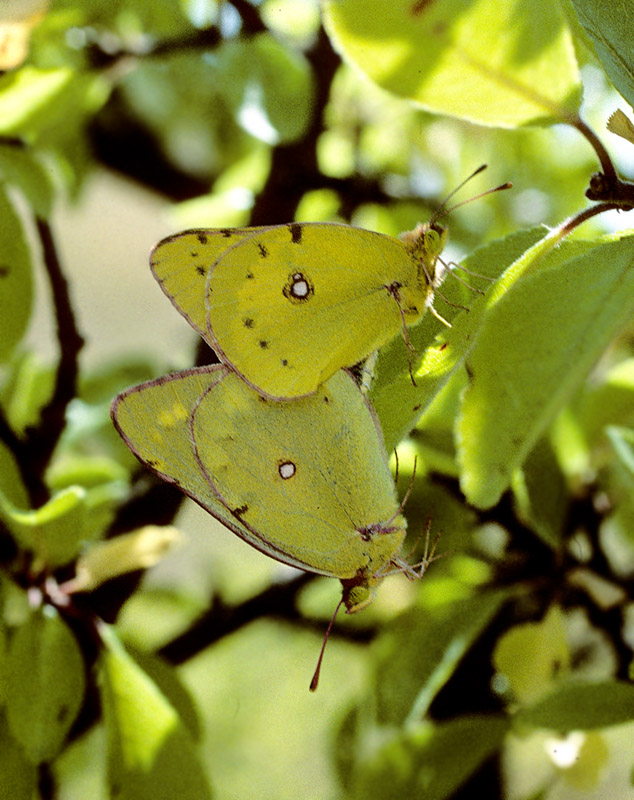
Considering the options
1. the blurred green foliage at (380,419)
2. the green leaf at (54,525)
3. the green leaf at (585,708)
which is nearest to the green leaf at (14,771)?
the blurred green foliage at (380,419)

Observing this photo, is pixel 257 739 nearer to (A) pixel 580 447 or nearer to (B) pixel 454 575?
(B) pixel 454 575

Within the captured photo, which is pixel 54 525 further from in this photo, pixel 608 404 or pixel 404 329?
pixel 608 404

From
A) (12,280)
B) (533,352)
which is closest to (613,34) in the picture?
(533,352)

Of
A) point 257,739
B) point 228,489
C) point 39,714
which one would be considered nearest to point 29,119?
point 228,489

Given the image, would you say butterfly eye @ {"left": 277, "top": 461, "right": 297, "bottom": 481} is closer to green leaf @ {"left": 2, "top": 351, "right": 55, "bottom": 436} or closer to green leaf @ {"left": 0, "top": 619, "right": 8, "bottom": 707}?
green leaf @ {"left": 0, "top": 619, "right": 8, "bottom": 707}

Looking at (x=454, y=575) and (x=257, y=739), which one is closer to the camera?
(x=454, y=575)

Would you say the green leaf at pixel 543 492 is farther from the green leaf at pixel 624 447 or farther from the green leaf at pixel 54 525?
the green leaf at pixel 54 525

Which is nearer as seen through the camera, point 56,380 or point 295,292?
point 295,292
